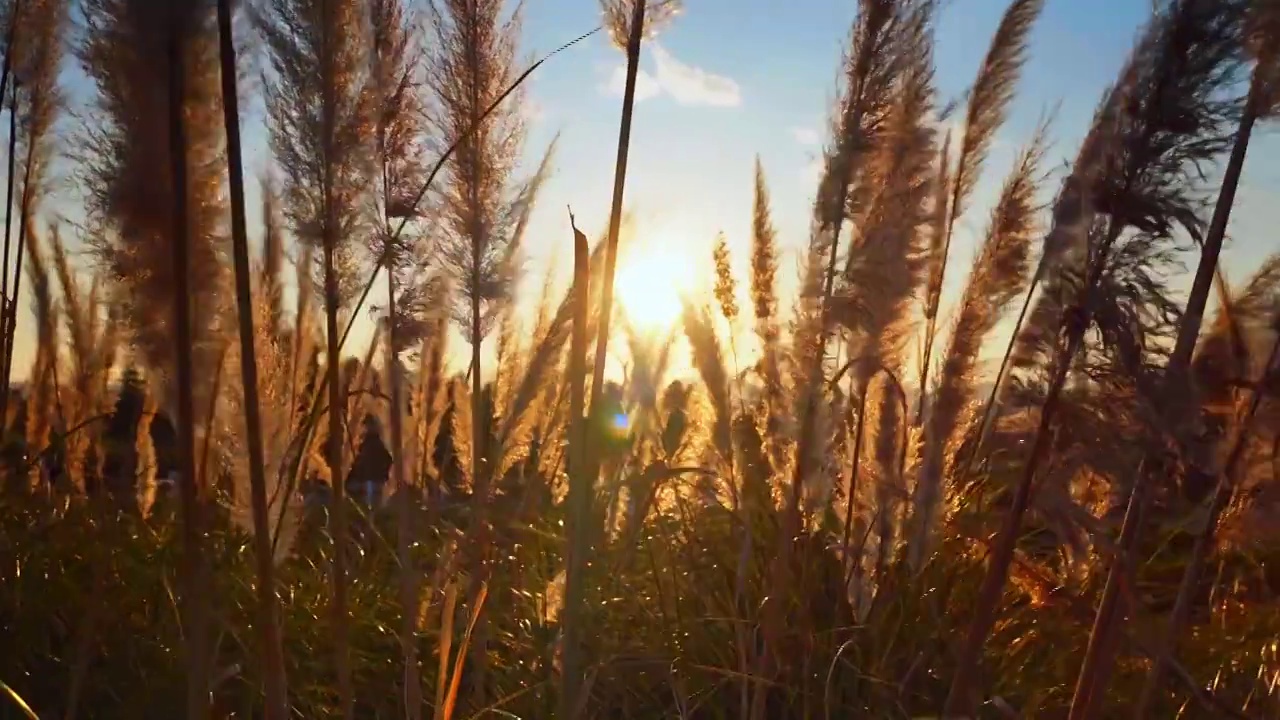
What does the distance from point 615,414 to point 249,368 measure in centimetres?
249

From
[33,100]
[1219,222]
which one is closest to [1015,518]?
[1219,222]

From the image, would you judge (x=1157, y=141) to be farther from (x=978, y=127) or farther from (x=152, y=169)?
(x=978, y=127)

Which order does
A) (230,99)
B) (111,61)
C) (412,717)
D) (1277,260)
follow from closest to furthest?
(230,99), (111,61), (412,717), (1277,260)

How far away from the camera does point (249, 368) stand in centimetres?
136

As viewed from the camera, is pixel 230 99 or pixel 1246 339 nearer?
pixel 230 99

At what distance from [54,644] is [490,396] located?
4.80 ft

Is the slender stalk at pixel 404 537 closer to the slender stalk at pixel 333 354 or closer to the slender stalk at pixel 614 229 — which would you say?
the slender stalk at pixel 333 354

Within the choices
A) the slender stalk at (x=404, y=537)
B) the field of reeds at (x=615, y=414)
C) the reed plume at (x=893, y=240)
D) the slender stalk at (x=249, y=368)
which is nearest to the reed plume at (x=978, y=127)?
the field of reeds at (x=615, y=414)

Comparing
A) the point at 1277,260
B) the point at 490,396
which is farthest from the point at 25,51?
the point at 1277,260

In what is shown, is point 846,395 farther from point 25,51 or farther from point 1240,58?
point 25,51

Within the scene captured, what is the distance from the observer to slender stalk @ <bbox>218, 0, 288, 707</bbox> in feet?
4.39

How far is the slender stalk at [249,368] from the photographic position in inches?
52.7

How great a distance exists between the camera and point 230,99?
1.34 m

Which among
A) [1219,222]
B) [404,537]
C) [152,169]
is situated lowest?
[404,537]
